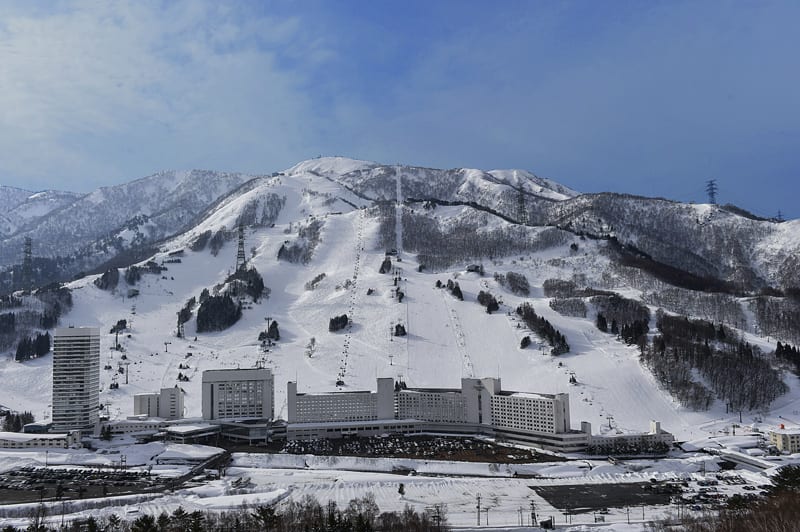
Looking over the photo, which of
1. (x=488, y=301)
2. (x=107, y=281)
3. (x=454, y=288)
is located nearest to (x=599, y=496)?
(x=488, y=301)

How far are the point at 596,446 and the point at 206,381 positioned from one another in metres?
38.0

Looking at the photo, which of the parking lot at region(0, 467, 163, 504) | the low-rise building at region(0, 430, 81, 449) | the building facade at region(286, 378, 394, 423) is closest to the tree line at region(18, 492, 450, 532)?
the parking lot at region(0, 467, 163, 504)

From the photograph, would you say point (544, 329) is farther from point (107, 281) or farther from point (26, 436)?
point (107, 281)

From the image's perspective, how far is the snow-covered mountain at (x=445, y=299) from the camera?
80.9 metres

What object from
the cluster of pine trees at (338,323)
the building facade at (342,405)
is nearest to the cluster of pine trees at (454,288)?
the cluster of pine trees at (338,323)

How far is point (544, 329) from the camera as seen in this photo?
90.1m

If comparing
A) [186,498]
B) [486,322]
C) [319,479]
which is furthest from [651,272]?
[186,498]

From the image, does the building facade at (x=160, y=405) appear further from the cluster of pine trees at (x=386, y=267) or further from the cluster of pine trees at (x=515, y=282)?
the cluster of pine trees at (x=515, y=282)

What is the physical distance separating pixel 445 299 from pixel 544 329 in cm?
2311

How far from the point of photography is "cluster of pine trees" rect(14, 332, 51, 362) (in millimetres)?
95844

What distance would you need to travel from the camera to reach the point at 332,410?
69000 millimetres

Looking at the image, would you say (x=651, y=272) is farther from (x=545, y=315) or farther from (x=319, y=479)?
(x=319, y=479)

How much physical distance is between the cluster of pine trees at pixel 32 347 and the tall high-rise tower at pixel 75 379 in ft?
110

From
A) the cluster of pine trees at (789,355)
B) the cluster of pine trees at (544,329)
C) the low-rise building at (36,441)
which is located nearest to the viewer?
the low-rise building at (36,441)
